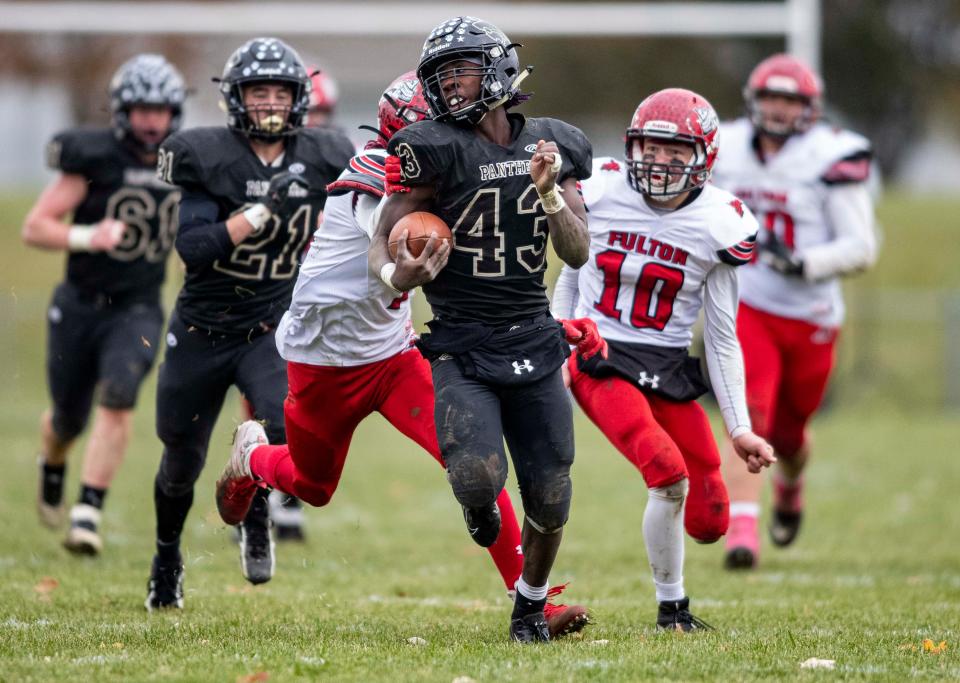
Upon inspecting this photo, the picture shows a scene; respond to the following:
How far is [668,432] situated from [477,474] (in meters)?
1.10

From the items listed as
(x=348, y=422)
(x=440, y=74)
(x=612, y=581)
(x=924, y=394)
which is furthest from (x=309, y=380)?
(x=924, y=394)

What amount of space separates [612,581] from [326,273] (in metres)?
2.51

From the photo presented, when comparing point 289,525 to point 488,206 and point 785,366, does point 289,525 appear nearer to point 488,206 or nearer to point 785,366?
point 785,366

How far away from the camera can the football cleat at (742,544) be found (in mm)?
7055

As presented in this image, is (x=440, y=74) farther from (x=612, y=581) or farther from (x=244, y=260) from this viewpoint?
(x=612, y=581)

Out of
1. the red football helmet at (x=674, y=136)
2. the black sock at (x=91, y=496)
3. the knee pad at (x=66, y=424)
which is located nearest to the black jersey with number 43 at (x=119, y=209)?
the knee pad at (x=66, y=424)

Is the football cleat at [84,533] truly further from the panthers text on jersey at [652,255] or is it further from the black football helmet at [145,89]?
the panthers text on jersey at [652,255]

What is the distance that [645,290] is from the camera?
17.5 feet

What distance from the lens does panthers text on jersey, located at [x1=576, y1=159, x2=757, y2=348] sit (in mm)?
5215

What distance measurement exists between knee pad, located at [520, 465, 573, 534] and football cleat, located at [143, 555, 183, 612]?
1561 mm

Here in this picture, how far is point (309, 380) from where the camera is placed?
4.96 metres

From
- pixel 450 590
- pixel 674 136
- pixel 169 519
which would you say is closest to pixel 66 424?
pixel 169 519

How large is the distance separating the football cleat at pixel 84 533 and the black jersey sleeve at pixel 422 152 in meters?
3.33

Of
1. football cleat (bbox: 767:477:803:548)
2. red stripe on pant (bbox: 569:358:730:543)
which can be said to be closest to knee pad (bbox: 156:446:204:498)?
red stripe on pant (bbox: 569:358:730:543)
